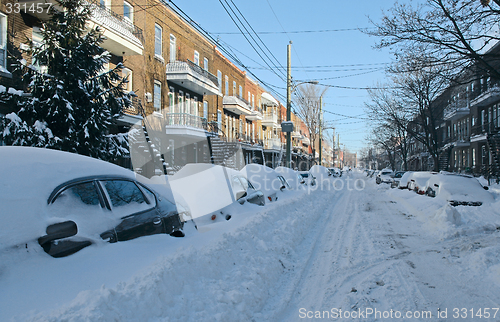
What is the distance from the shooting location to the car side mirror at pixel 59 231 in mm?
2850

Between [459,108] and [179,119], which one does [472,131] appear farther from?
[179,119]

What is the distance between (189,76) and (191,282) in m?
18.1

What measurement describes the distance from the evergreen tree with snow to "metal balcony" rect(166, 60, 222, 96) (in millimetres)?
11212

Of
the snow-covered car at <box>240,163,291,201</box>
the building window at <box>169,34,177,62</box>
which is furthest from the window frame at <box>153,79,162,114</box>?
the snow-covered car at <box>240,163,291,201</box>

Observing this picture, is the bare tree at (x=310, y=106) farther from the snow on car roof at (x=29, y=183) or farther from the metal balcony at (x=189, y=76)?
the snow on car roof at (x=29, y=183)

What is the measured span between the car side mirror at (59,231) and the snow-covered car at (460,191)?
1211 cm

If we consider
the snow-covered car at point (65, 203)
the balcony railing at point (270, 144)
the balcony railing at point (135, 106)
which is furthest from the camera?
the balcony railing at point (270, 144)

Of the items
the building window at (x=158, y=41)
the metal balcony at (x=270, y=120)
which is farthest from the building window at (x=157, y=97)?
the metal balcony at (x=270, y=120)

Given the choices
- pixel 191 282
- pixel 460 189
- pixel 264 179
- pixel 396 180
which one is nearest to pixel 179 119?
pixel 264 179

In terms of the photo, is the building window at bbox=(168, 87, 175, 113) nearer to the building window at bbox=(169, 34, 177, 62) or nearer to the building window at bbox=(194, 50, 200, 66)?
the building window at bbox=(169, 34, 177, 62)

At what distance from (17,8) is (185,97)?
1219cm

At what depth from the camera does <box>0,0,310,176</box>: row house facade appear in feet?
38.8

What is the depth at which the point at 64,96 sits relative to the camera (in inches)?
323

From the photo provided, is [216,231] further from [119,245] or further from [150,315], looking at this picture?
[150,315]
